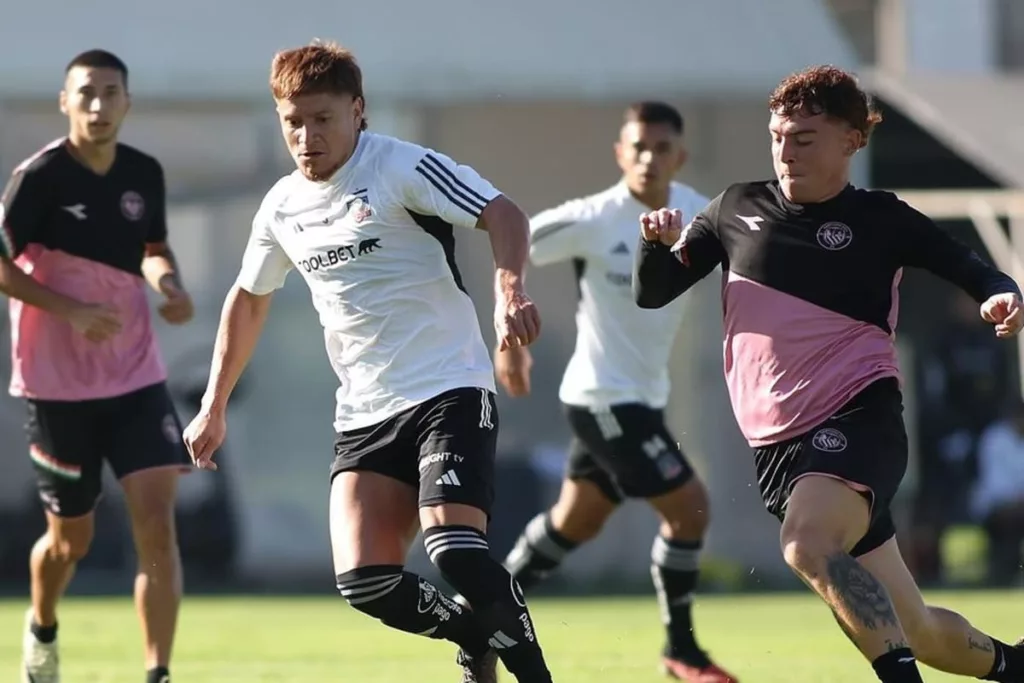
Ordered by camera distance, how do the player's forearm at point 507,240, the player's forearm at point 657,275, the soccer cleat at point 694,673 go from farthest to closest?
1. the soccer cleat at point 694,673
2. the player's forearm at point 657,275
3. the player's forearm at point 507,240

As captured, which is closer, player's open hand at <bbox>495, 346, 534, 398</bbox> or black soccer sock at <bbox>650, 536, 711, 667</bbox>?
player's open hand at <bbox>495, 346, 534, 398</bbox>

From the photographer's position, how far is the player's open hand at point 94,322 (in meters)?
8.15

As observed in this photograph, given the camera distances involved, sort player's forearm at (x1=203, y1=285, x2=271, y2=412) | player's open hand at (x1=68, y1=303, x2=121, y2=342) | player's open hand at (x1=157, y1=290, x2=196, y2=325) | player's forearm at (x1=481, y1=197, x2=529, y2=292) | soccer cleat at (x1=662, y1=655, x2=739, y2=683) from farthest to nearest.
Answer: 1. soccer cleat at (x1=662, y1=655, x2=739, y2=683)
2. player's open hand at (x1=157, y1=290, x2=196, y2=325)
3. player's open hand at (x1=68, y1=303, x2=121, y2=342)
4. player's forearm at (x1=203, y1=285, x2=271, y2=412)
5. player's forearm at (x1=481, y1=197, x2=529, y2=292)

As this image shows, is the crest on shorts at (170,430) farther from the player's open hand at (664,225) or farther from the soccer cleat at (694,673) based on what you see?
the player's open hand at (664,225)

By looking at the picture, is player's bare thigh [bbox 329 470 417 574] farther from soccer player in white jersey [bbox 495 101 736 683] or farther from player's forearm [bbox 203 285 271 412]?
soccer player in white jersey [bbox 495 101 736 683]

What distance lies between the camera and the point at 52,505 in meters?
8.53

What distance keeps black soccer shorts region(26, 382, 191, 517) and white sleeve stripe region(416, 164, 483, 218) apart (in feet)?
7.70

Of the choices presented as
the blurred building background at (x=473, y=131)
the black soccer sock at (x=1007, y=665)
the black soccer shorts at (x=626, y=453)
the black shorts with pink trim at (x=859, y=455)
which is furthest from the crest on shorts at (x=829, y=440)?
the blurred building background at (x=473, y=131)

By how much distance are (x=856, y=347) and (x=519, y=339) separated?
3.97 feet

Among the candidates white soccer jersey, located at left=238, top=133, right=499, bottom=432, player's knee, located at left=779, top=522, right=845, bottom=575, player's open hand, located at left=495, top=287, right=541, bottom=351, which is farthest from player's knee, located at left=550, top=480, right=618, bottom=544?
player's open hand, located at left=495, top=287, right=541, bottom=351

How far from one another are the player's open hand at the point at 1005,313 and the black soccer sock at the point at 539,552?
12.9 feet

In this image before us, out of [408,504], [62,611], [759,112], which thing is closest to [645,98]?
[759,112]

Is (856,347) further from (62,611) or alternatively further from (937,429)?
(937,429)

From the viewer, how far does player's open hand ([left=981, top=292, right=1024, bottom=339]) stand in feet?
19.5
